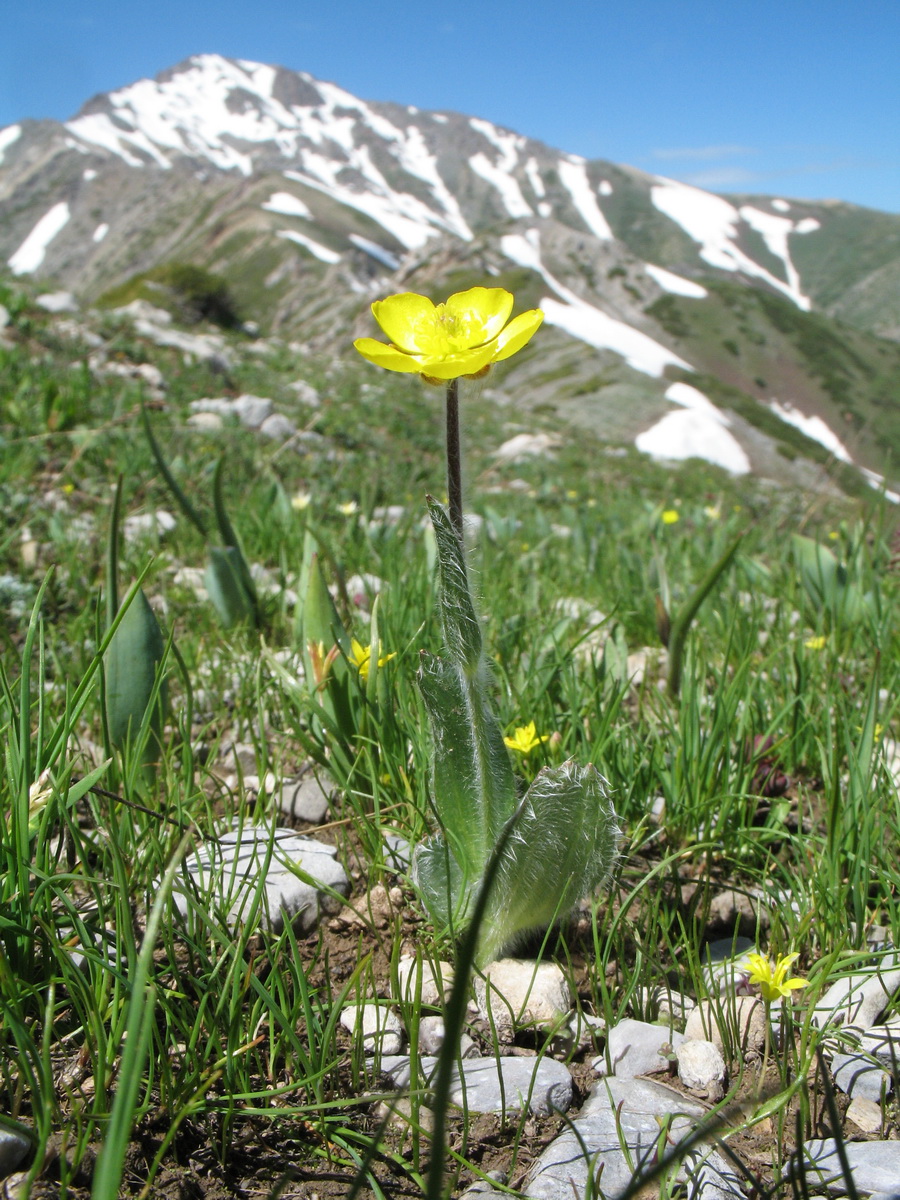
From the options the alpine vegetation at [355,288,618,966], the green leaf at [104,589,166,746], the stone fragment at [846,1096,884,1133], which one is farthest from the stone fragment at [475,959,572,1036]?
the green leaf at [104,589,166,746]

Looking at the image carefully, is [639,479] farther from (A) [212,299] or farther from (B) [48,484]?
(A) [212,299]

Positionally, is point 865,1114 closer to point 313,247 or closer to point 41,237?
point 313,247

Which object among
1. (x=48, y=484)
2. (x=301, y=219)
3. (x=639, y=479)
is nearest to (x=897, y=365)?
(x=301, y=219)

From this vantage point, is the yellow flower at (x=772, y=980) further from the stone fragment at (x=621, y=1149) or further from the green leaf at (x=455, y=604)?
the green leaf at (x=455, y=604)

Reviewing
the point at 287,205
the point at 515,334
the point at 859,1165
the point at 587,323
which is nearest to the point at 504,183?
the point at 287,205

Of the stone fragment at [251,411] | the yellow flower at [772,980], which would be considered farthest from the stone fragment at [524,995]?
the stone fragment at [251,411]

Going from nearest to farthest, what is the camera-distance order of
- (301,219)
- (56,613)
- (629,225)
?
(56,613) < (301,219) < (629,225)
